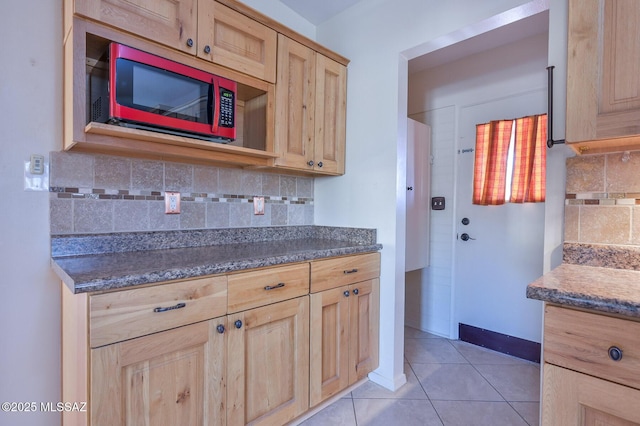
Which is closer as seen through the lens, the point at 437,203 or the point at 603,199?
the point at 603,199

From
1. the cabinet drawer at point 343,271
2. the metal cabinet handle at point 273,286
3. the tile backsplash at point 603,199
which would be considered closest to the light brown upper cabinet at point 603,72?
the tile backsplash at point 603,199

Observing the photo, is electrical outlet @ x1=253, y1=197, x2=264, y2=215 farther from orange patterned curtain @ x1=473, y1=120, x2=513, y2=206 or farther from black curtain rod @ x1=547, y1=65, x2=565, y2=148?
orange patterned curtain @ x1=473, y1=120, x2=513, y2=206

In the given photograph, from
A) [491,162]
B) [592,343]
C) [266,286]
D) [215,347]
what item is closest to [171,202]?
[266,286]

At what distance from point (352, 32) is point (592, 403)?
2289 mm

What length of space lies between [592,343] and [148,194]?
1.87m

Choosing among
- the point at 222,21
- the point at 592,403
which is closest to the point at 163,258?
the point at 222,21

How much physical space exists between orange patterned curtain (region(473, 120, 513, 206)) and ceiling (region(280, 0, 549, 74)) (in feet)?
2.04

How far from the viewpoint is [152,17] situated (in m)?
1.35

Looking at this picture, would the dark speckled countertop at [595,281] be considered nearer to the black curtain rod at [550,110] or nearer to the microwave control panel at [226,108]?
the black curtain rod at [550,110]

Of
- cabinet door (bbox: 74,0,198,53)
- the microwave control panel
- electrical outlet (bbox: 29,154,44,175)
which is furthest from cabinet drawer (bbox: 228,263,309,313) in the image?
cabinet door (bbox: 74,0,198,53)

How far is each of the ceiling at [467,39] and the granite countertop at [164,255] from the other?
1.54 meters

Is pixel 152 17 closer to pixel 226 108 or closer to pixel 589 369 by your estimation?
pixel 226 108

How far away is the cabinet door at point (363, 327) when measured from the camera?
188 centimetres

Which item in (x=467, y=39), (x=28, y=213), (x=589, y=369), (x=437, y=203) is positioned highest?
(x=467, y=39)
